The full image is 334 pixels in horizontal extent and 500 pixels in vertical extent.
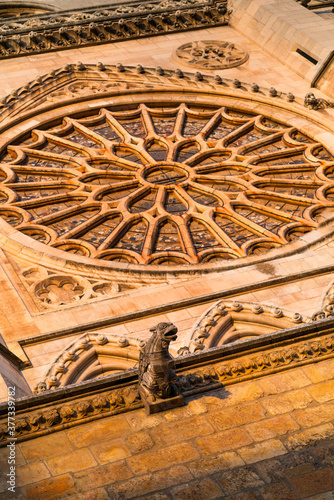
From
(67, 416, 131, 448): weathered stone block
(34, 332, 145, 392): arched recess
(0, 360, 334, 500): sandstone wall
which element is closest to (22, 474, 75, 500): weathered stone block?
(0, 360, 334, 500): sandstone wall

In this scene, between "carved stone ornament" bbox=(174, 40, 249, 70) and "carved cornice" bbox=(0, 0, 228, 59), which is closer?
"carved stone ornament" bbox=(174, 40, 249, 70)

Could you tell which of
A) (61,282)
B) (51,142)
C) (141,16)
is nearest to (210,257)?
(61,282)

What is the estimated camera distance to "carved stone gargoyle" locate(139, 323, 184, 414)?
53.9ft

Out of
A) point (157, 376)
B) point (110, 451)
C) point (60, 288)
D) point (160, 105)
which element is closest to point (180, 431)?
point (157, 376)

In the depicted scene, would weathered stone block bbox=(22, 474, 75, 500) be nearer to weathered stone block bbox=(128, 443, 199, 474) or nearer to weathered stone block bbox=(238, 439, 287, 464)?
weathered stone block bbox=(128, 443, 199, 474)

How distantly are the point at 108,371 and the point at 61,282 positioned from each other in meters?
3.22

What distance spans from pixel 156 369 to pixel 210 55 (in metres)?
18.8

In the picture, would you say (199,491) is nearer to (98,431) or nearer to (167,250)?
(98,431)

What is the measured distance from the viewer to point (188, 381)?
56.2ft

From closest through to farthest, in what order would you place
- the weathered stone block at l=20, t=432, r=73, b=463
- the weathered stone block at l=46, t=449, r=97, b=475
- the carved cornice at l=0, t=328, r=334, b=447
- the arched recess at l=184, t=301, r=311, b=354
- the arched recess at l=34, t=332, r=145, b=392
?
the weathered stone block at l=46, t=449, r=97, b=475, the weathered stone block at l=20, t=432, r=73, b=463, the carved cornice at l=0, t=328, r=334, b=447, the arched recess at l=34, t=332, r=145, b=392, the arched recess at l=184, t=301, r=311, b=354

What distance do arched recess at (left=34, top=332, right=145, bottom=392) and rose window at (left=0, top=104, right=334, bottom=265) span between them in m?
3.63

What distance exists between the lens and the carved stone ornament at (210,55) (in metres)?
32.6

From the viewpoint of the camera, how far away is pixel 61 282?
23469 millimetres

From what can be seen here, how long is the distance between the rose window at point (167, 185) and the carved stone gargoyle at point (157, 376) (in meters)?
7.86
